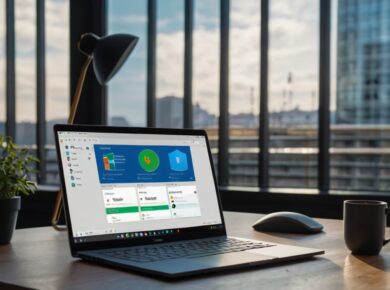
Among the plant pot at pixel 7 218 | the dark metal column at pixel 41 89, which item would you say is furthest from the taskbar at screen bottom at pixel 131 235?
the dark metal column at pixel 41 89

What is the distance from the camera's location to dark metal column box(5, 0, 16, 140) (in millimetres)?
3791

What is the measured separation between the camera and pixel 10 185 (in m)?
1.31

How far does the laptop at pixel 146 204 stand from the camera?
107 centimetres

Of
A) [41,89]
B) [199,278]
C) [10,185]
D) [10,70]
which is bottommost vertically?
[199,278]

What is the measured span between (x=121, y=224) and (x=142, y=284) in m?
0.28

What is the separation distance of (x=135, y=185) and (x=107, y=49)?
53 centimetres

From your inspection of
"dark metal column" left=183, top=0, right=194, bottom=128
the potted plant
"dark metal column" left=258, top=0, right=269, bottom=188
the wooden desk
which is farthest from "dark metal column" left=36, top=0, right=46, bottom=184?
the wooden desk

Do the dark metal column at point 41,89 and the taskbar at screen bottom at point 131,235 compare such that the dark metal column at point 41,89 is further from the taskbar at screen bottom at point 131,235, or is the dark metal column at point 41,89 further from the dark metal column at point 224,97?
the taskbar at screen bottom at point 131,235

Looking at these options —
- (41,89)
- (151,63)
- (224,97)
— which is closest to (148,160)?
(224,97)

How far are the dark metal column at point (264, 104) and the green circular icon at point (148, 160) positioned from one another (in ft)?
5.55

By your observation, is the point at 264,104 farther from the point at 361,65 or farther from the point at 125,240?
the point at 125,240

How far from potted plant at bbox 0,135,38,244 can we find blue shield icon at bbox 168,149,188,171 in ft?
1.13

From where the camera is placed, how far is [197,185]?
4.37 feet

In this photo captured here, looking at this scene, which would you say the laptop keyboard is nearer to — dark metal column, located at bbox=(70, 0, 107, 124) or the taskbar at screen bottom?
the taskbar at screen bottom
